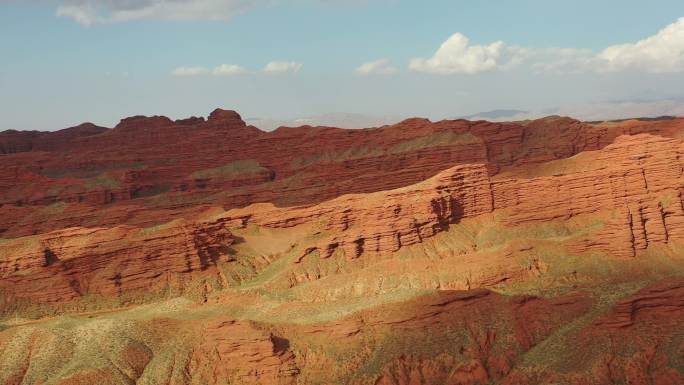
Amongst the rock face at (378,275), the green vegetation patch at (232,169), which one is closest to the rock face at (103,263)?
the rock face at (378,275)

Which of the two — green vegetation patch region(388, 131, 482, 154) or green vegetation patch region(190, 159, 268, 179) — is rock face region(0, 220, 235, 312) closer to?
green vegetation patch region(190, 159, 268, 179)

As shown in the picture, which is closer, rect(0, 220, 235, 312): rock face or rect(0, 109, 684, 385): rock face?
rect(0, 109, 684, 385): rock face

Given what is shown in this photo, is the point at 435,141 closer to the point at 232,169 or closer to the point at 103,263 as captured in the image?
the point at 232,169

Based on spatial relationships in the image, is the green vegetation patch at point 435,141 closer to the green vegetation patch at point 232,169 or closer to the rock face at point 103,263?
the green vegetation patch at point 232,169

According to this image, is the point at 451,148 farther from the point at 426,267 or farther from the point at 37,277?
the point at 37,277

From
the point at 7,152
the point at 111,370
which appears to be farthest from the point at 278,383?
the point at 7,152

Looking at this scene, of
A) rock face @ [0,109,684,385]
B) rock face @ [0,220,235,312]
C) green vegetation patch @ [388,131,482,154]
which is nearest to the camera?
Result: rock face @ [0,109,684,385]

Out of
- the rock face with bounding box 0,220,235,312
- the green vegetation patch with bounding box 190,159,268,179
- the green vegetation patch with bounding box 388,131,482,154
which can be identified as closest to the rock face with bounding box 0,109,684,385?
the rock face with bounding box 0,220,235,312

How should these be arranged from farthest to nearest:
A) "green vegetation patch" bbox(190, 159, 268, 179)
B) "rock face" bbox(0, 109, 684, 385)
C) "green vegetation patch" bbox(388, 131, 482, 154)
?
"green vegetation patch" bbox(190, 159, 268, 179) < "green vegetation patch" bbox(388, 131, 482, 154) < "rock face" bbox(0, 109, 684, 385)

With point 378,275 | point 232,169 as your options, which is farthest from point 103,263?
point 232,169

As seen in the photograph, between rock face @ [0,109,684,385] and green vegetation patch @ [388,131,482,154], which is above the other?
green vegetation patch @ [388,131,482,154]
